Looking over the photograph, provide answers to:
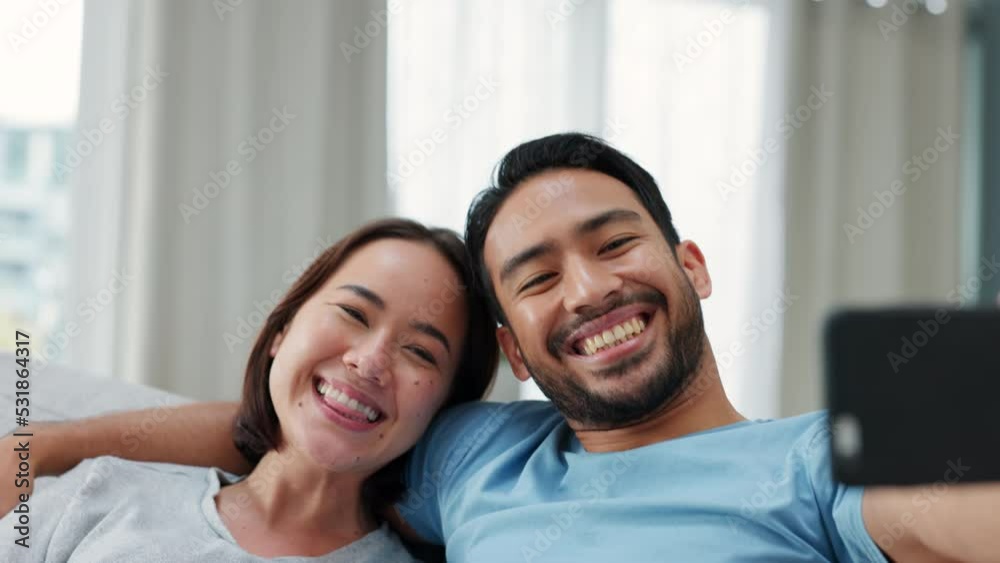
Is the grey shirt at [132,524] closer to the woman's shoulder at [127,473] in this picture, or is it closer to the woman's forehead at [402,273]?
the woman's shoulder at [127,473]

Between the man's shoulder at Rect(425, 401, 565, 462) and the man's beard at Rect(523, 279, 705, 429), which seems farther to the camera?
the man's shoulder at Rect(425, 401, 565, 462)

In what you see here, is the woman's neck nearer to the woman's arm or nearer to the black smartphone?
the woman's arm

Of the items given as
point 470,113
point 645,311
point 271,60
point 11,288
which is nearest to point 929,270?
point 470,113

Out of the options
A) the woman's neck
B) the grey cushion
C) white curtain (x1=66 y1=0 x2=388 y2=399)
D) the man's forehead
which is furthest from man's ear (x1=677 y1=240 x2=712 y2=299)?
white curtain (x1=66 y1=0 x2=388 y2=399)

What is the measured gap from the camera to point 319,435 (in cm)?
126

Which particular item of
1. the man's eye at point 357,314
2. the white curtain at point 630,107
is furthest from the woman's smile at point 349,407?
the white curtain at point 630,107

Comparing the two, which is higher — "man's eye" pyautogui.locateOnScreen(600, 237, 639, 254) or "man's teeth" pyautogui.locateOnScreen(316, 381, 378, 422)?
"man's eye" pyautogui.locateOnScreen(600, 237, 639, 254)

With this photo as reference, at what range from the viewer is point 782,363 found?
3721 millimetres

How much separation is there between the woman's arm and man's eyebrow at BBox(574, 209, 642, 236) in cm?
65

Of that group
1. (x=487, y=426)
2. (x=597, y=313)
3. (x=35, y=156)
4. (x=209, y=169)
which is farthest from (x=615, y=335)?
(x=35, y=156)

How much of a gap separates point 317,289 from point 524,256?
0.35 metres

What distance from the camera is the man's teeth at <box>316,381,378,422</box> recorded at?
1275mm

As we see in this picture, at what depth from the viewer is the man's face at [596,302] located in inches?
49.2

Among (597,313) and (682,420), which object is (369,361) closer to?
(597,313)
